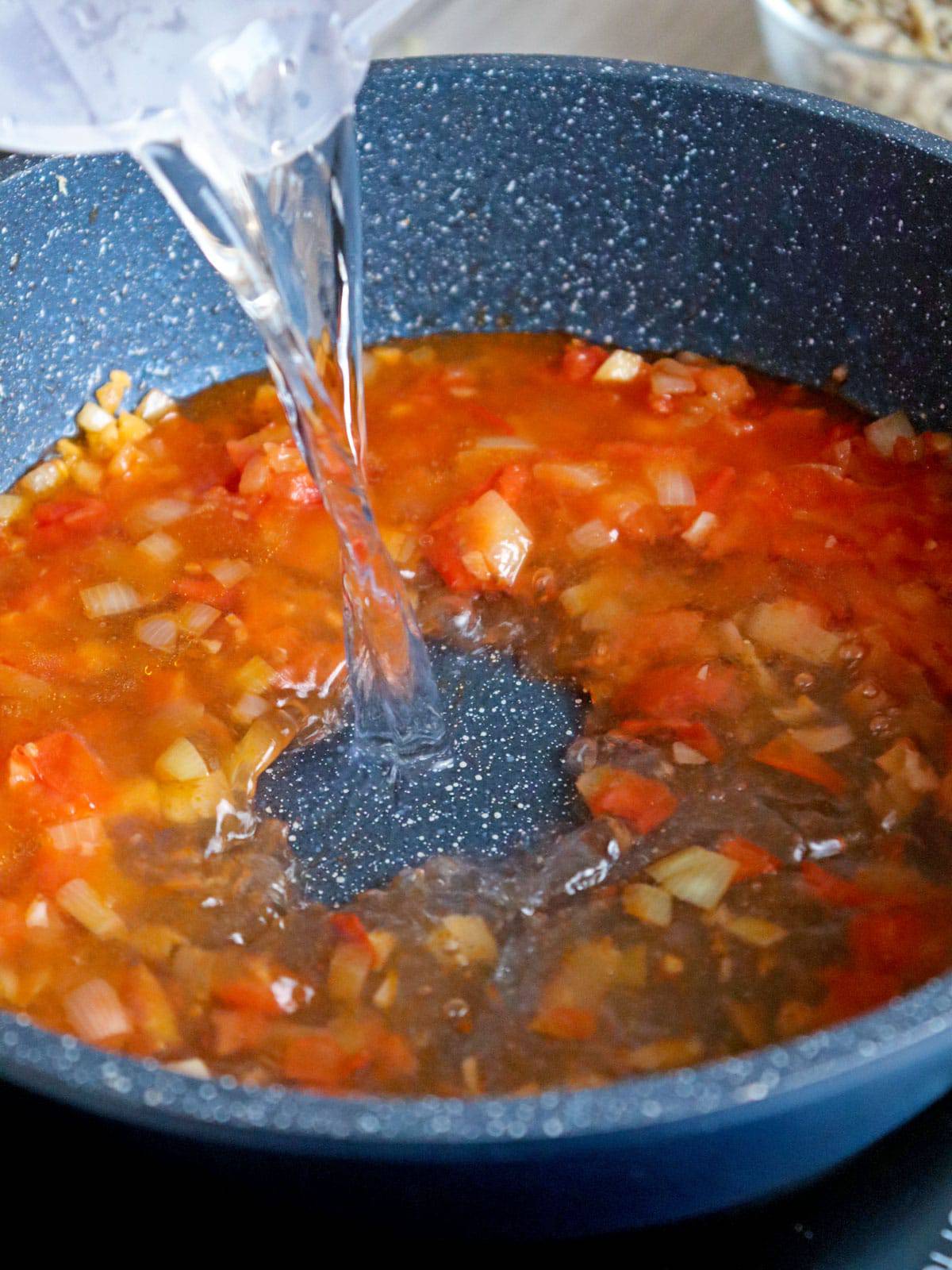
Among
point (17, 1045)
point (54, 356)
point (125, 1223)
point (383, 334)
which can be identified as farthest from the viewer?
point (383, 334)

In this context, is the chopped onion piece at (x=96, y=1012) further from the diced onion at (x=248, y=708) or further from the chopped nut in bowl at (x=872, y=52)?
the chopped nut in bowl at (x=872, y=52)

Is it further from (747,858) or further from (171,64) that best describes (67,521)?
(747,858)

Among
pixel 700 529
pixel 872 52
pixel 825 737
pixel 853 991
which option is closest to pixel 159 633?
pixel 700 529

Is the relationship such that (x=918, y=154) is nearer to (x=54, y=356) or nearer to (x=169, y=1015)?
(x=54, y=356)

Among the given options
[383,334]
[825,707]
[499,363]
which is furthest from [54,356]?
[825,707]

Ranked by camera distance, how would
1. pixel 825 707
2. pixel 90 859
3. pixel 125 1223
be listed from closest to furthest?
pixel 125 1223, pixel 90 859, pixel 825 707

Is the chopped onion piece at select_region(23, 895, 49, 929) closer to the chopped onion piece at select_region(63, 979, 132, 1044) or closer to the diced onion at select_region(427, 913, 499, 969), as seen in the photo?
the chopped onion piece at select_region(63, 979, 132, 1044)
